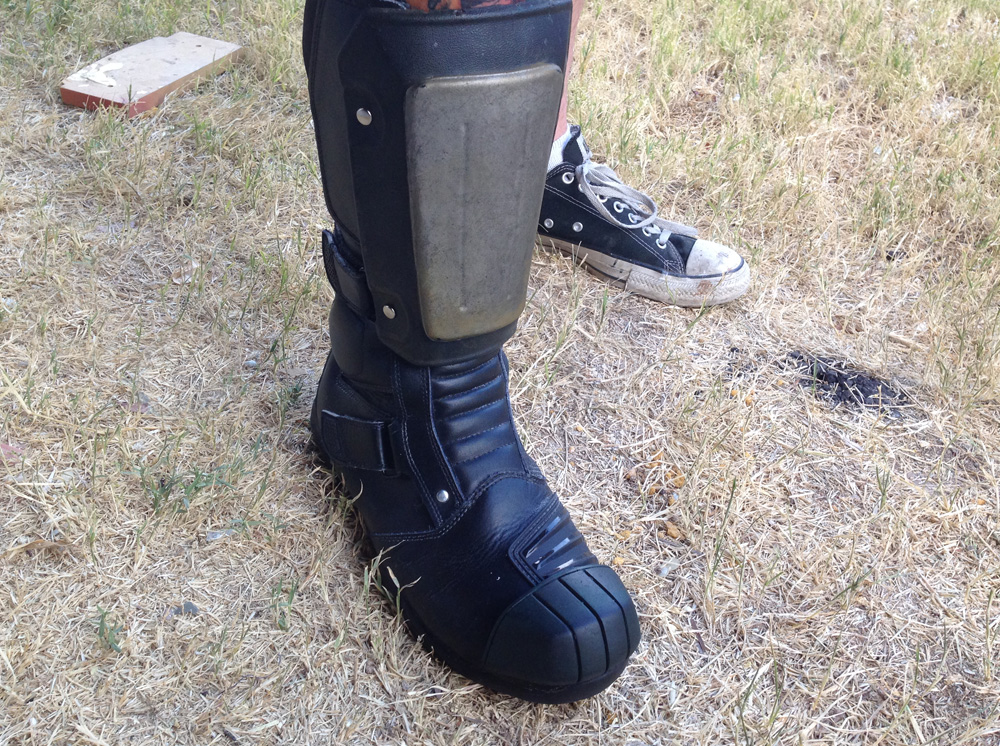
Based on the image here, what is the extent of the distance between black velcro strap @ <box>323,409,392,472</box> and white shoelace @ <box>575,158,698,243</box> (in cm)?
82

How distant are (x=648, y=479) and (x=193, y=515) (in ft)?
2.43

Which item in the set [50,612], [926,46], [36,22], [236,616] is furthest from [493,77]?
[926,46]

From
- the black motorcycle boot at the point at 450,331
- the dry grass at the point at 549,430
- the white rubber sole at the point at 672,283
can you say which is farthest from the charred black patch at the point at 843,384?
the black motorcycle boot at the point at 450,331

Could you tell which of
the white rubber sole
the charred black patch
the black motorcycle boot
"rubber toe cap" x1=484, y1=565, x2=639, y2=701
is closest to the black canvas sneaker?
the white rubber sole

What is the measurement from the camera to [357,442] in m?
1.22

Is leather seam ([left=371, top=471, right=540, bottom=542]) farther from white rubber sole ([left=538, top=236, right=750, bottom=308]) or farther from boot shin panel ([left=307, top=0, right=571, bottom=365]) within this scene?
white rubber sole ([left=538, top=236, right=750, bottom=308])

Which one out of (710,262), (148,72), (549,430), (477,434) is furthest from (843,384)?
(148,72)

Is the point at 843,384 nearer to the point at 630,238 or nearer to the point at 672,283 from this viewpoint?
the point at 672,283

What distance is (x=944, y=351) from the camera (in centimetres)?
183

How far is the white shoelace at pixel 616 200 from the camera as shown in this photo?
182cm

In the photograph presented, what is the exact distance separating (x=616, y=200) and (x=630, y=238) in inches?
3.4

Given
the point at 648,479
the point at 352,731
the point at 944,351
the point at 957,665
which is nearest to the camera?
the point at 352,731

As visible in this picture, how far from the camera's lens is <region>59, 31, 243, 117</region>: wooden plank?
2.13 m

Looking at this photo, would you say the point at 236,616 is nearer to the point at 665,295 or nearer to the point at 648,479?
the point at 648,479
